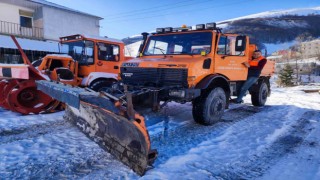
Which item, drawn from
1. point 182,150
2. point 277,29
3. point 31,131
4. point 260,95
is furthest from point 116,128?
point 277,29

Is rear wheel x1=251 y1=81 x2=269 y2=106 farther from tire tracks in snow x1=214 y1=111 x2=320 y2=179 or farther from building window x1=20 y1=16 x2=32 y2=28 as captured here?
building window x1=20 y1=16 x2=32 y2=28

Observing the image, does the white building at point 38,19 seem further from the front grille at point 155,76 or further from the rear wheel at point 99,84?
the front grille at point 155,76

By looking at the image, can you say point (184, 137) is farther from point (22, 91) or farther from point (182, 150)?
point (22, 91)

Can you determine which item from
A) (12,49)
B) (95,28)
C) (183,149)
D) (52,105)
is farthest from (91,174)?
(95,28)

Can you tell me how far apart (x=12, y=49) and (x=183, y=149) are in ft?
48.5

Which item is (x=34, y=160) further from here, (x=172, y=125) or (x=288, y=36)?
(x=288, y=36)

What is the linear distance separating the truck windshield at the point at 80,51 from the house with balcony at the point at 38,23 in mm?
8663

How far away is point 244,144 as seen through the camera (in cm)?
437

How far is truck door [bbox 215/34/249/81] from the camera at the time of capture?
5.82 metres

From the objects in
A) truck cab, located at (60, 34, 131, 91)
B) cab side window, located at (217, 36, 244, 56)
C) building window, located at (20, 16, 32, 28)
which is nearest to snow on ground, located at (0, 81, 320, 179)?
cab side window, located at (217, 36, 244, 56)

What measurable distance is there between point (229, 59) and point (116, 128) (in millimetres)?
3718

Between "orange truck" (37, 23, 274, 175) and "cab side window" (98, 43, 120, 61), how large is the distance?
6.04 feet

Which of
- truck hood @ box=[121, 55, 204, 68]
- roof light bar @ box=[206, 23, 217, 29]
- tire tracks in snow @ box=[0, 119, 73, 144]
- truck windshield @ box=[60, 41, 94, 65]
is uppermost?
roof light bar @ box=[206, 23, 217, 29]

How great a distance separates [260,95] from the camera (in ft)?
27.2
